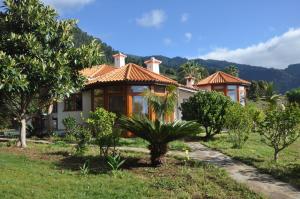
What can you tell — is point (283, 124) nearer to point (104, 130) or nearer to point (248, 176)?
point (248, 176)

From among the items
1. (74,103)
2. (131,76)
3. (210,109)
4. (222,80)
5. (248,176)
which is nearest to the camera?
(248,176)

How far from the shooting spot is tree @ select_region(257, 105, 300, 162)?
16172 mm

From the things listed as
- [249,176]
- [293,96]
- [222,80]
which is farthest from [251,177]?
[293,96]

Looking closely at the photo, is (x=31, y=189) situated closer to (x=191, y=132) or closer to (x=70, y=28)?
(x=191, y=132)

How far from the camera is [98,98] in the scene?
27.4 metres

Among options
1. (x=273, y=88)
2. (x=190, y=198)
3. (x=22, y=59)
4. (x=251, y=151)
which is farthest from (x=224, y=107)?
(x=273, y=88)

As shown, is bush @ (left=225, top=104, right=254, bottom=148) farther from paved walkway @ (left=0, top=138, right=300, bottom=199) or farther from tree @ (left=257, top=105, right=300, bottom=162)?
tree @ (left=257, top=105, right=300, bottom=162)

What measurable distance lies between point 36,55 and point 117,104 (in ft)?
26.2

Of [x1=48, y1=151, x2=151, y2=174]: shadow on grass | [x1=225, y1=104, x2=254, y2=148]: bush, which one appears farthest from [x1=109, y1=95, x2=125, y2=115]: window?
[x1=48, y1=151, x2=151, y2=174]: shadow on grass

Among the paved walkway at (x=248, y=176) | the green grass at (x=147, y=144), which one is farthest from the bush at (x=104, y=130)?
the green grass at (x=147, y=144)

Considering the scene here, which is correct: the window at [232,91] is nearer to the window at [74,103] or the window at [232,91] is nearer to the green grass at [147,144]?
the window at [74,103]

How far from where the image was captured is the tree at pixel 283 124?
16.2 metres

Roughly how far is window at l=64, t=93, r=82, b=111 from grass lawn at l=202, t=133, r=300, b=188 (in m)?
9.62

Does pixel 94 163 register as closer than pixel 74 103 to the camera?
Yes
